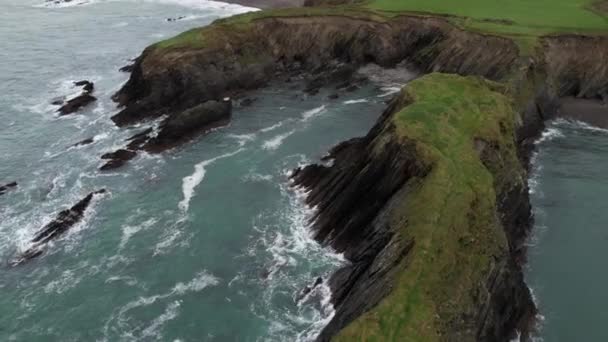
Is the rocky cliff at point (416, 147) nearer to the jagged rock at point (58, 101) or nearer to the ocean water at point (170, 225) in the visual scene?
the ocean water at point (170, 225)

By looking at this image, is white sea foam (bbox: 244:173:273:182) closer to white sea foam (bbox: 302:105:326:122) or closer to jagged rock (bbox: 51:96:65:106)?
white sea foam (bbox: 302:105:326:122)

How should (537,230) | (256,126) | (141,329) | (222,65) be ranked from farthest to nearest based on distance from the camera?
(222,65) < (256,126) < (537,230) < (141,329)

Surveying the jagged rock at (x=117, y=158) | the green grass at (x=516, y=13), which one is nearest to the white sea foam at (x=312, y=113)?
the jagged rock at (x=117, y=158)

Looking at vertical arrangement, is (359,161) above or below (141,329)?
above

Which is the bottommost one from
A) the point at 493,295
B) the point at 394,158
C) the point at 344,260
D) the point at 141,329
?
the point at 141,329

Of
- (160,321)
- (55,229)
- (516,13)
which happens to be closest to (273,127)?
(55,229)

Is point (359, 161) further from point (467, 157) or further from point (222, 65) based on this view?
point (222, 65)

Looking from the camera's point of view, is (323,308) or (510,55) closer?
(323,308)

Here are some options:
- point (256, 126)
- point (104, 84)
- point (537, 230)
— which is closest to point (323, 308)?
point (537, 230)
